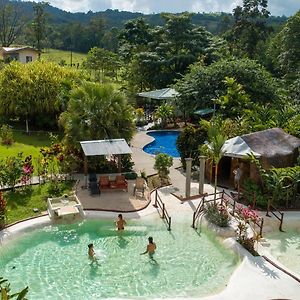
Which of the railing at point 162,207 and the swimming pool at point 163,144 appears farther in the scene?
the swimming pool at point 163,144

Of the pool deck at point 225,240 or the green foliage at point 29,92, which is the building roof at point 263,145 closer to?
the pool deck at point 225,240

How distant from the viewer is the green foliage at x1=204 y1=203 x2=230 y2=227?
17531 millimetres

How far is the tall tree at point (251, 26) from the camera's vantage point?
60.3m

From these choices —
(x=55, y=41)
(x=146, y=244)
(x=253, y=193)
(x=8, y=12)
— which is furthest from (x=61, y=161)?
(x=55, y=41)

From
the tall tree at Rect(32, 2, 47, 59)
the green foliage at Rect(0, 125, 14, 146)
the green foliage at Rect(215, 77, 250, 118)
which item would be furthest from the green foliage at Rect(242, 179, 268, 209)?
the tall tree at Rect(32, 2, 47, 59)

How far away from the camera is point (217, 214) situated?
17828 millimetres

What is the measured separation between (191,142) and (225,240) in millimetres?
8371

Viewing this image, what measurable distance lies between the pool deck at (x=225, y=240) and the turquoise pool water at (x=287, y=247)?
114 centimetres

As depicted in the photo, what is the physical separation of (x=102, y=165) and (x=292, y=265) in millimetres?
12110

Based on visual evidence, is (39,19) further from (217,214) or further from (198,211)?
(217,214)

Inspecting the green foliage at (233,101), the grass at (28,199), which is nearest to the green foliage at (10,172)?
the grass at (28,199)

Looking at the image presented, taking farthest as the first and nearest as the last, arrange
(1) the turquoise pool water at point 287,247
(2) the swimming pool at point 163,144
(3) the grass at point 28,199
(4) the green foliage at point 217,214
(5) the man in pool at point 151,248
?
(2) the swimming pool at point 163,144, (3) the grass at point 28,199, (4) the green foliage at point 217,214, (5) the man in pool at point 151,248, (1) the turquoise pool water at point 287,247

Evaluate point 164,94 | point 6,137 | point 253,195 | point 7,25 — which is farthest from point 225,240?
point 7,25

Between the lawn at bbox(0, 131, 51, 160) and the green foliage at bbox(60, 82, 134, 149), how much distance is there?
4.94m
